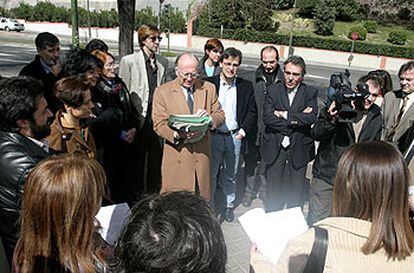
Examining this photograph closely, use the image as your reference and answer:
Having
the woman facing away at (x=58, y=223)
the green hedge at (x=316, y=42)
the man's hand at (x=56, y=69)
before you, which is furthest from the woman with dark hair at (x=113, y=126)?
the green hedge at (x=316, y=42)

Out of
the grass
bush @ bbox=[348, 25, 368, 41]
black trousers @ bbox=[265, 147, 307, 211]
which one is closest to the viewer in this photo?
black trousers @ bbox=[265, 147, 307, 211]

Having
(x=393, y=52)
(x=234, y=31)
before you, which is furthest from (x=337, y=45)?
(x=234, y=31)

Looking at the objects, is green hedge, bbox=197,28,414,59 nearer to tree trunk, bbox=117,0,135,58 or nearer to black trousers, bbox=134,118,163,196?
tree trunk, bbox=117,0,135,58

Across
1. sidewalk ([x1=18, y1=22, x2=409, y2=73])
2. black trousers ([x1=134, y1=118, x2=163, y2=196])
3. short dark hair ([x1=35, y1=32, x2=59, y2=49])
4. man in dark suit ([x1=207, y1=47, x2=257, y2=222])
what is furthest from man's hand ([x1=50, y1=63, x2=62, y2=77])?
sidewalk ([x1=18, y1=22, x2=409, y2=73])

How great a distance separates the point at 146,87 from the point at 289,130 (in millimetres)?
1744

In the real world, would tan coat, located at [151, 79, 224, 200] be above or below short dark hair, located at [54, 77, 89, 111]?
below

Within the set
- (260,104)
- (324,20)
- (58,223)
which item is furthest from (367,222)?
(324,20)

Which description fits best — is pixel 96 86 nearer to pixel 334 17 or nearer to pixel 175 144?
pixel 175 144

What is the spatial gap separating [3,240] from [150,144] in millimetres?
2827

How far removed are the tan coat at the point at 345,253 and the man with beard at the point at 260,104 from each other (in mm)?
3094

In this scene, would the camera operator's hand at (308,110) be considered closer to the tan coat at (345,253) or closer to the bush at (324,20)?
the tan coat at (345,253)

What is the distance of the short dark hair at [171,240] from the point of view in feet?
4.47

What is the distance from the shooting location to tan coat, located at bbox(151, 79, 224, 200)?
4082mm

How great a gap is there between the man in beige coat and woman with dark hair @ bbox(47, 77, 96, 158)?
86 cm
